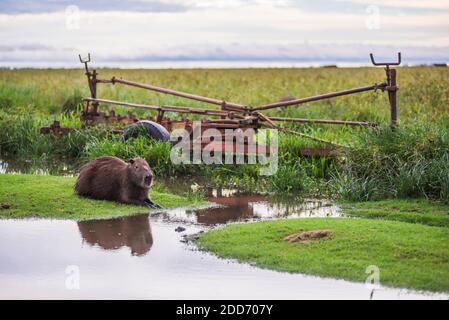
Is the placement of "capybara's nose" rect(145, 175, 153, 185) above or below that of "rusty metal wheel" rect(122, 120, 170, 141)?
below

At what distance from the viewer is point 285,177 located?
14242mm

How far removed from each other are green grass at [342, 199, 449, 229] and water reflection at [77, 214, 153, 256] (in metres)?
3.07

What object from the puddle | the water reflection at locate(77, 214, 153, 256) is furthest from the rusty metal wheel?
the puddle

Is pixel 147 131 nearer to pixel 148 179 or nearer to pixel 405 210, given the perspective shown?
pixel 148 179

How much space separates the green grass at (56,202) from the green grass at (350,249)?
217 centimetres

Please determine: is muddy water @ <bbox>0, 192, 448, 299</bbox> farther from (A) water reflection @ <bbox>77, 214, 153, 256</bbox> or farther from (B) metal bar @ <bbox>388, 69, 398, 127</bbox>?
(B) metal bar @ <bbox>388, 69, 398, 127</bbox>

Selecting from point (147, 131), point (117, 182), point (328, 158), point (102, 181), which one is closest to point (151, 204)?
point (117, 182)

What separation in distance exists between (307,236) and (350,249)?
0.67 meters

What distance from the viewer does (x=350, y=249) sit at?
913 centimetres

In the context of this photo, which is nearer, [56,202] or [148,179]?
[148,179]

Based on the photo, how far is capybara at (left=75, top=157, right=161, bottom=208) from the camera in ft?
40.7

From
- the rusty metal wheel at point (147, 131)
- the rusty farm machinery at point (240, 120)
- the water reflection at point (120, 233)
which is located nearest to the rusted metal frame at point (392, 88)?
the rusty farm machinery at point (240, 120)

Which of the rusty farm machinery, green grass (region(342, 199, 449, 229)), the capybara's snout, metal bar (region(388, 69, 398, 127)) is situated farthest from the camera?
the rusty farm machinery
